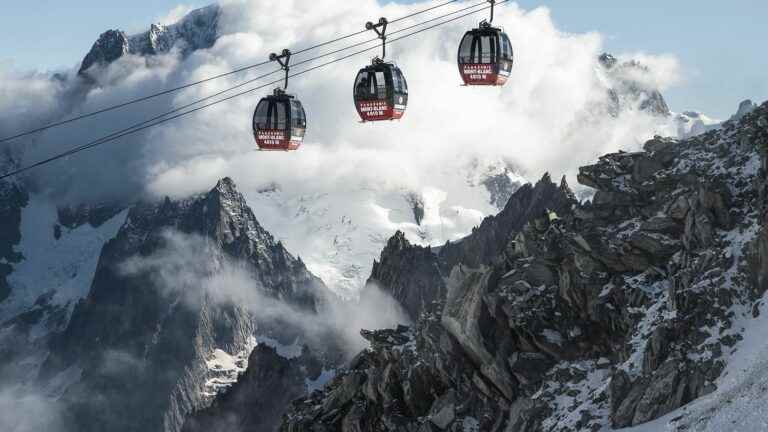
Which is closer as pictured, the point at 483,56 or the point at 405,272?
the point at 483,56

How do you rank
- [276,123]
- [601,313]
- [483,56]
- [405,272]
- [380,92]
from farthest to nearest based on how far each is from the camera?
[405,272], [601,313], [276,123], [483,56], [380,92]

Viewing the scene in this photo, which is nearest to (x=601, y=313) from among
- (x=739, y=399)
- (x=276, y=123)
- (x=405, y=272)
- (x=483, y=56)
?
(x=483, y=56)

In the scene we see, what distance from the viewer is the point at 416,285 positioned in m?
191

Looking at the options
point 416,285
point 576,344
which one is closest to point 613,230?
point 576,344

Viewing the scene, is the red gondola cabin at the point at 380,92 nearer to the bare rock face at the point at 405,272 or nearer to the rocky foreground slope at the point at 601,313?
the rocky foreground slope at the point at 601,313

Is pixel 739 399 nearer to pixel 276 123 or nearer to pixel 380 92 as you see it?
pixel 380 92

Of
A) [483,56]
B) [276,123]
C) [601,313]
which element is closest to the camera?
[483,56]

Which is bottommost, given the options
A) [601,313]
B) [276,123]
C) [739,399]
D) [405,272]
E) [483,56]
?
[739,399]

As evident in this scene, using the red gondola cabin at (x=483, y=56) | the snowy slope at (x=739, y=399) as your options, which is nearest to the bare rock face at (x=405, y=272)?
the red gondola cabin at (x=483, y=56)

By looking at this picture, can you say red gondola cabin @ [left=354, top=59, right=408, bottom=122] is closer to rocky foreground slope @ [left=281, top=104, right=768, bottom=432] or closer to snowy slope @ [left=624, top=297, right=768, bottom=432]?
rocky foreground slope @ [left=281, top=104, right=768, bottom=432]

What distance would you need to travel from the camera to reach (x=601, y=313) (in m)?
65.9

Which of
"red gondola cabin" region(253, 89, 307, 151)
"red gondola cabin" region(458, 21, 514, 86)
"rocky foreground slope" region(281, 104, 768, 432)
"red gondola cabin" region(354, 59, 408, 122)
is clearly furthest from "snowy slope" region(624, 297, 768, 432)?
"red gondola cabin" region(253, 89, 307, 151)

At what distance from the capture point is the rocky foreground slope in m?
56.6

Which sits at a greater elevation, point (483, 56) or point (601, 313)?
point (483, 56)
